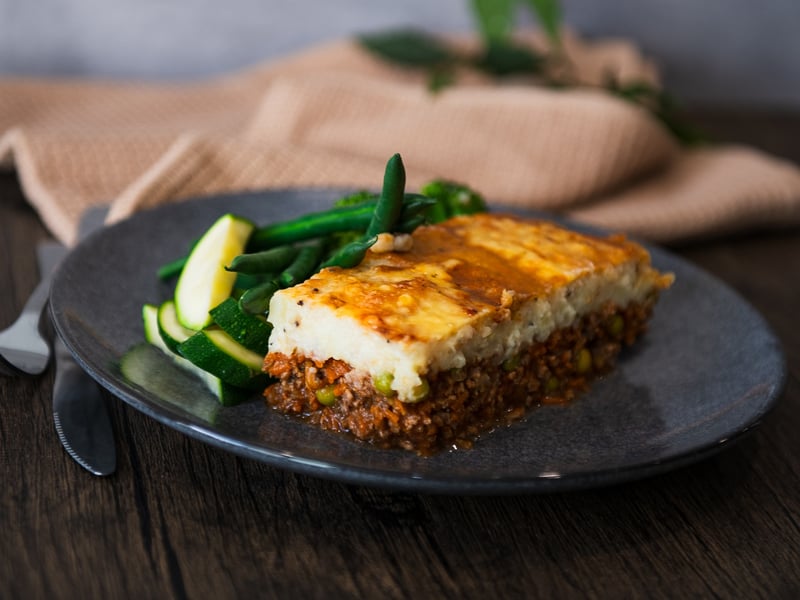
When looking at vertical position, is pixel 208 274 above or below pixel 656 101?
below

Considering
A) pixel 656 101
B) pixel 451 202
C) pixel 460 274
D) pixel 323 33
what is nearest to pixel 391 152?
pixel 451 202

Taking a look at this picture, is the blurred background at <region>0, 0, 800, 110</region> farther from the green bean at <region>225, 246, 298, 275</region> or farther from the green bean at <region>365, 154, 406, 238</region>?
the green bean at <region>365, 154, 406, 238</region>

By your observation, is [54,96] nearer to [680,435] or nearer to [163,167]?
[163,167]

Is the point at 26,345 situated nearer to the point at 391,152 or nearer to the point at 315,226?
the point at 315,226

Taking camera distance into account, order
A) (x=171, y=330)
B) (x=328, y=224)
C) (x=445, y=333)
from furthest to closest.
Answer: (x=328, y=224), (x=171, y=330), (x=445, y=333)

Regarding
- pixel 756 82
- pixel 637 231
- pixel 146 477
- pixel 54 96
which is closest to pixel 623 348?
pixel 637 231

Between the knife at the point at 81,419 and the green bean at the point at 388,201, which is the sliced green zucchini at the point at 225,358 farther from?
the green bean at the point at 388,201

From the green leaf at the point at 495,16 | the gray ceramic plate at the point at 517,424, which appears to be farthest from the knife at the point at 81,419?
the green leaf at the point at 495,16
